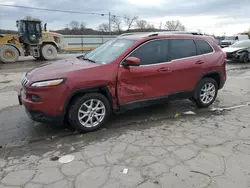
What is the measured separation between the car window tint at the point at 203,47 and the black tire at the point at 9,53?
13933mm

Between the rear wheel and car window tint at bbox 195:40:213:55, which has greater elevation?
car window tint at bbox 195:40:213:55

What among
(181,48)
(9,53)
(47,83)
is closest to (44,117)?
(47,83)

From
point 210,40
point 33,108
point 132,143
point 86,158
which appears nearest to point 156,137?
point 132,143

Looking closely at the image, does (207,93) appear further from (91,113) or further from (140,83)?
(91,113)

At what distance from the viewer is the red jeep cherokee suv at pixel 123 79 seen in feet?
12.4

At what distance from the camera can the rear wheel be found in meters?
17.2

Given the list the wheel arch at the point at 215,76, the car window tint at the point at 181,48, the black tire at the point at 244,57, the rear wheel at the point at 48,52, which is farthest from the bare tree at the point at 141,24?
the car window tint at the point at 181,48

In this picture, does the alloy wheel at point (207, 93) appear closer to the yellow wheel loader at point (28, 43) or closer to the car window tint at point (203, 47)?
the car window tint at point (203, 47)

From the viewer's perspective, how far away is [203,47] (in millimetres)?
5312

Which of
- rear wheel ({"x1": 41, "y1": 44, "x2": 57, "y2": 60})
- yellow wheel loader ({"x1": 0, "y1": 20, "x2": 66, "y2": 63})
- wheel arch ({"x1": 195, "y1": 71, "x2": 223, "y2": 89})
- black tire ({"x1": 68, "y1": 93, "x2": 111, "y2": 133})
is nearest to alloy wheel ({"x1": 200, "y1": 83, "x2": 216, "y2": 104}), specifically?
wheel arch ({"x1": 195, "y1": 71, "x2": 223, "y2": 89})

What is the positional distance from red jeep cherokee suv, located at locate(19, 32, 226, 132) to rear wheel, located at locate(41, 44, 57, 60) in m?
13.3

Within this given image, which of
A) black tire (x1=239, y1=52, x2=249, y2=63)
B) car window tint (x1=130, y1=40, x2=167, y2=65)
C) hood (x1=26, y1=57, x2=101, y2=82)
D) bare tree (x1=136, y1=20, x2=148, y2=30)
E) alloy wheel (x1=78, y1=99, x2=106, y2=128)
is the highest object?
bare tree (x1=136, y1=20, x2=148, y2=30)

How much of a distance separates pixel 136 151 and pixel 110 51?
6.92 ft

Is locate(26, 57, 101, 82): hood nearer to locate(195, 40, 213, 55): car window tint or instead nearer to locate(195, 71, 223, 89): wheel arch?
locate(195, 40, 213, 55): car window tint
